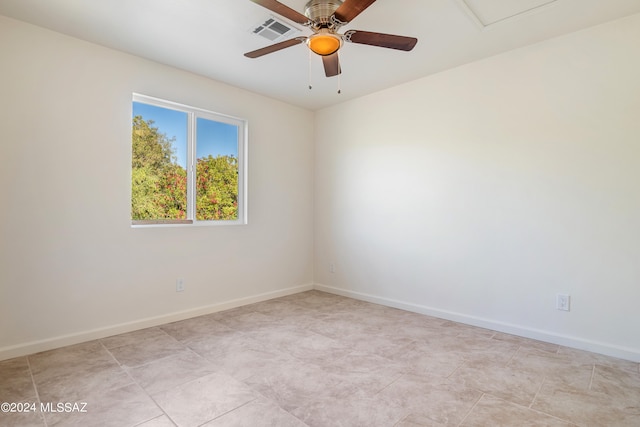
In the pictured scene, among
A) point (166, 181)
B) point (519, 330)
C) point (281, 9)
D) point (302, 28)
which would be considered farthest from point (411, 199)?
point (166, 181)

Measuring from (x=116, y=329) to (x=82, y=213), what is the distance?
1.06 meters

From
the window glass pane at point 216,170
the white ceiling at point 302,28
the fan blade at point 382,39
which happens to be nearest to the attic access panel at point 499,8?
the white ceiling at point 302,28

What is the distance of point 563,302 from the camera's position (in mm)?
2664

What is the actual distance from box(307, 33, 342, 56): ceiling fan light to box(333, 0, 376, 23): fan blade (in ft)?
0.37

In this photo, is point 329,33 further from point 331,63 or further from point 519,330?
point 519,330

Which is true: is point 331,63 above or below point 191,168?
above

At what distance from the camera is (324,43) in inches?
80.0

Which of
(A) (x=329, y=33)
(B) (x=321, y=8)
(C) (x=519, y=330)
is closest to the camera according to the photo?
(A) (x=329, y=33)

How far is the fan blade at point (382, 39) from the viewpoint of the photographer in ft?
6.70

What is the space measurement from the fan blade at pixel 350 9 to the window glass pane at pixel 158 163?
2.18 m

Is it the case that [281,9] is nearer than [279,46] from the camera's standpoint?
Yes

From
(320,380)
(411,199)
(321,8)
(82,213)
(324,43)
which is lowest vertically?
(320,380)

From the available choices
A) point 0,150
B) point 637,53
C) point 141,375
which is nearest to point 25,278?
point 0,150

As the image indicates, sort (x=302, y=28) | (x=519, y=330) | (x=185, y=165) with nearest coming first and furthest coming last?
1. (x=302, y=28)
2. (x=519, y=330)
3. (x=185, y=165)
